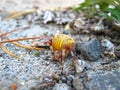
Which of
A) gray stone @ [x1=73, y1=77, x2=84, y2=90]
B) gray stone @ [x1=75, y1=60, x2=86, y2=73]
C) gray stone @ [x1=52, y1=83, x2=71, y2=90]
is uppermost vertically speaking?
gray stone @ [x1=75, y1=60, x2=86, y2=73]

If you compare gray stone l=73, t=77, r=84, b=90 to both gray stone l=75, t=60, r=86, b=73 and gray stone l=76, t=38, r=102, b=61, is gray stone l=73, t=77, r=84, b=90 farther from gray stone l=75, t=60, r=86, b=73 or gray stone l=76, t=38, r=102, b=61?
gray stone l=76, t=38, r=102, b=61

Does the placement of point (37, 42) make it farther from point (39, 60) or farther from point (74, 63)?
point (74, 63)

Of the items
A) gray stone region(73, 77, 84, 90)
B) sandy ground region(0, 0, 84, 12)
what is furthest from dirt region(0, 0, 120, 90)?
sandy ground region(0, 0, 84, 12)

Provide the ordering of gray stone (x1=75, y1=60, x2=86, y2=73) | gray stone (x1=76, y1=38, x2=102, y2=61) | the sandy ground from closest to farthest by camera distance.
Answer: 1. gray stone (x1=75, y1=60, x2=86, y2=73)
2. gray stone (x1=76, y1=38, x2=102, y2=61)
3. the sandy ground

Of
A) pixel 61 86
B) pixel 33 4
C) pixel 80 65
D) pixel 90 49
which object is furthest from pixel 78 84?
pixel 33 4

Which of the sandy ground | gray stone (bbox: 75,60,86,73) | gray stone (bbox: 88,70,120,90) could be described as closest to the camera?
gray stone (bbox: 88,70,120,90)

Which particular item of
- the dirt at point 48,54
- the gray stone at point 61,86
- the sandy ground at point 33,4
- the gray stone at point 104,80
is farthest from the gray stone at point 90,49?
the sandy ground at point 33,4
